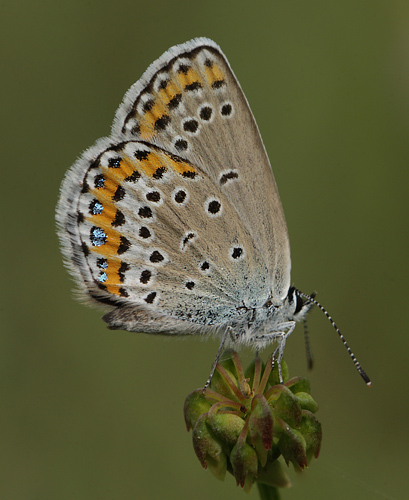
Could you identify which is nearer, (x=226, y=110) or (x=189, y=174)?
(x=226, y=110)

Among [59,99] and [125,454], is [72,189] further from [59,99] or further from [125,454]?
[59,99]

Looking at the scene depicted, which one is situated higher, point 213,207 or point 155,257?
point 213,207

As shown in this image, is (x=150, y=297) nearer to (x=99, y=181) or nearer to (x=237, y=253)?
(x=237, y=253)

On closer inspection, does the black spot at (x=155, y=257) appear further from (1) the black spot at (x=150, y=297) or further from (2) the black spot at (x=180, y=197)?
(2) the black spot at (x=180, y=197)

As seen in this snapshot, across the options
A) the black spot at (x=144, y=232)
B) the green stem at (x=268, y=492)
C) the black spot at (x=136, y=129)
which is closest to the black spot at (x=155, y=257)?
the black spot at (x=144, y=232)

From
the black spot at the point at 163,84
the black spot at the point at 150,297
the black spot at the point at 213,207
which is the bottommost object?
the black spot at the point at 150,297

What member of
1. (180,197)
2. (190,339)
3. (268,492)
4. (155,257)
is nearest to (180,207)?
(180,197)

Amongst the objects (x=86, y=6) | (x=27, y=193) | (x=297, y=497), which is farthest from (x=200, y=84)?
(x=86, y=6)
